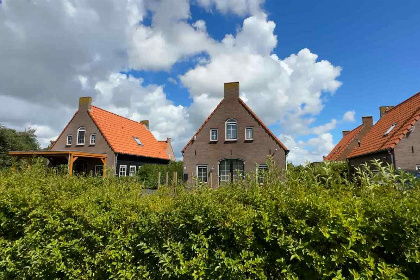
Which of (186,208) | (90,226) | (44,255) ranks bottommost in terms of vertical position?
(44,255)

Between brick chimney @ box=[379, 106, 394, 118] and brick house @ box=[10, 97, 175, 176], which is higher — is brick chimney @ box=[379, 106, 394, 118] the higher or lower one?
the higher one

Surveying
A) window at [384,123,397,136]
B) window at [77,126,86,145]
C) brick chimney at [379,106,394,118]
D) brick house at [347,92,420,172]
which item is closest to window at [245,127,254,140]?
brick house at [347,92,420,172]

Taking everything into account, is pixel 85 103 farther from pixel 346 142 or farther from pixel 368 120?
pixel 346 142

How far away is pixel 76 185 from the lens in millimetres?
5430

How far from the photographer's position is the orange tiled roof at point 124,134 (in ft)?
82.8

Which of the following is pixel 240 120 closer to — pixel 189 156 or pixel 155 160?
pixel 189 156

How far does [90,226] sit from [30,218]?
1.56 metres

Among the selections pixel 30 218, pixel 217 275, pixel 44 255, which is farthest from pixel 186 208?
pixel 30 218

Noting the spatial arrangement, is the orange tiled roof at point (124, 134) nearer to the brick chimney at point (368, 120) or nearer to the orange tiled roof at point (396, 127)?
the orange tiled roof at point (396, 127)

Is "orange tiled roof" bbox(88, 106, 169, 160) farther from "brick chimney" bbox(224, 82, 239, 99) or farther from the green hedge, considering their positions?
the green hedge

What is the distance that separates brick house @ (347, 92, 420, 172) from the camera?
14.9m

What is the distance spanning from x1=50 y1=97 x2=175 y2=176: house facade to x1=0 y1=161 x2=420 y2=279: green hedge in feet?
65.2

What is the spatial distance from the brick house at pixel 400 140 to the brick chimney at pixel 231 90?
11.3 m

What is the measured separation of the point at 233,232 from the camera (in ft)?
9.59
